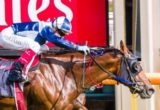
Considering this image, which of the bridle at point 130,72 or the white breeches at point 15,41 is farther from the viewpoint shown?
the bridle at point 130,72

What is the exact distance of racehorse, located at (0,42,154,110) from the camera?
8.43 meters

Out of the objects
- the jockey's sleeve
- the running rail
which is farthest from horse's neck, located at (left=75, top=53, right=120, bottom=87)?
the running rail

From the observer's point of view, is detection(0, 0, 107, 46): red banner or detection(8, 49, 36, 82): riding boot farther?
detection(0, 0, 107, 46): red banner

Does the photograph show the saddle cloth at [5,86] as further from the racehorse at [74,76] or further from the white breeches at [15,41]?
the white breeches at [15,41]

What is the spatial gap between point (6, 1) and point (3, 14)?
252 mm

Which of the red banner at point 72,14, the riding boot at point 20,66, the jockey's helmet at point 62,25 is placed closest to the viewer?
the riding boot at point 20,66

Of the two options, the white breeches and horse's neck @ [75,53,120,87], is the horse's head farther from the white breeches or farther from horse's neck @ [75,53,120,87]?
the white breeches

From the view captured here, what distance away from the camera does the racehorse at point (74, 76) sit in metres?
8.43

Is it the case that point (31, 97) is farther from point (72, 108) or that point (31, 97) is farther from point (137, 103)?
point (137, 103)

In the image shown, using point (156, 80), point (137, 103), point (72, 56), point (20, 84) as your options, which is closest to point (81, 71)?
point (72, 56)

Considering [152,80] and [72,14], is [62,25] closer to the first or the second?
[152,80]

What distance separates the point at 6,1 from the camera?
12.5 metres

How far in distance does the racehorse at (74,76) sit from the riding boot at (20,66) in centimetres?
23

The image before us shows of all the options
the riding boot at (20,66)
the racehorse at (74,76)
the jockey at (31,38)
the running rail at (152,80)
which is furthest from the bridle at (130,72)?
the running rail at (152,80)
